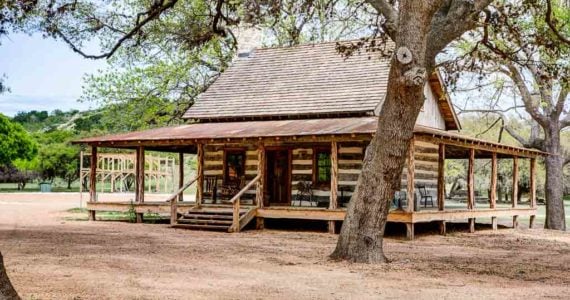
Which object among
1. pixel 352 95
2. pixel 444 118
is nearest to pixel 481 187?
pixel 444 118

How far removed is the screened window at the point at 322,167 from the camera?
2284 cm

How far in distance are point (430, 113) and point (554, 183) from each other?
19.9 ft

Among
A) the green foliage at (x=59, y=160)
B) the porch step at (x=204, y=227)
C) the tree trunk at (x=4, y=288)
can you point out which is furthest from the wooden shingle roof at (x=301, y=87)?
the green foliage at (x=59, y=160)

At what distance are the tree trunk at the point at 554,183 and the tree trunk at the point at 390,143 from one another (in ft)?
53.2

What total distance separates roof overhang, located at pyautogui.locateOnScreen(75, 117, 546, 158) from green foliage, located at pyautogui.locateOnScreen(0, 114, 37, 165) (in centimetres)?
3024

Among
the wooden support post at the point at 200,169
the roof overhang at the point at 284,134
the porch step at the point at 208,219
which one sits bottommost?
the porch step at the point at 208,219

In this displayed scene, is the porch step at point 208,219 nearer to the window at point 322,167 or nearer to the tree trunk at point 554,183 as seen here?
the window at point 322,167

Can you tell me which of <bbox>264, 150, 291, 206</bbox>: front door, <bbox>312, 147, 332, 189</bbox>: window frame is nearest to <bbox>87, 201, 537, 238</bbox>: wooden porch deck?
<bbox>312, 147, 332, 189</bbox>: window frame

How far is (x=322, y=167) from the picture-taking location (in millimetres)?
22969

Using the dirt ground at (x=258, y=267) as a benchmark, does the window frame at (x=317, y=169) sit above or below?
above

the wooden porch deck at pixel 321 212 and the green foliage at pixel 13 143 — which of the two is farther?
the green foliage at pixel 13 143

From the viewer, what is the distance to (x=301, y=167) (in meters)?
23.2

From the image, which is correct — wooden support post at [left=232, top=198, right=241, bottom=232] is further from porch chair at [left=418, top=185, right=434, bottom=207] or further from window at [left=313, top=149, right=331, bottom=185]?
porch chair at [left=418, top=185, right=434, bottom=207]

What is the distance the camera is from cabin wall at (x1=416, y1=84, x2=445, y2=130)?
2484 cm
